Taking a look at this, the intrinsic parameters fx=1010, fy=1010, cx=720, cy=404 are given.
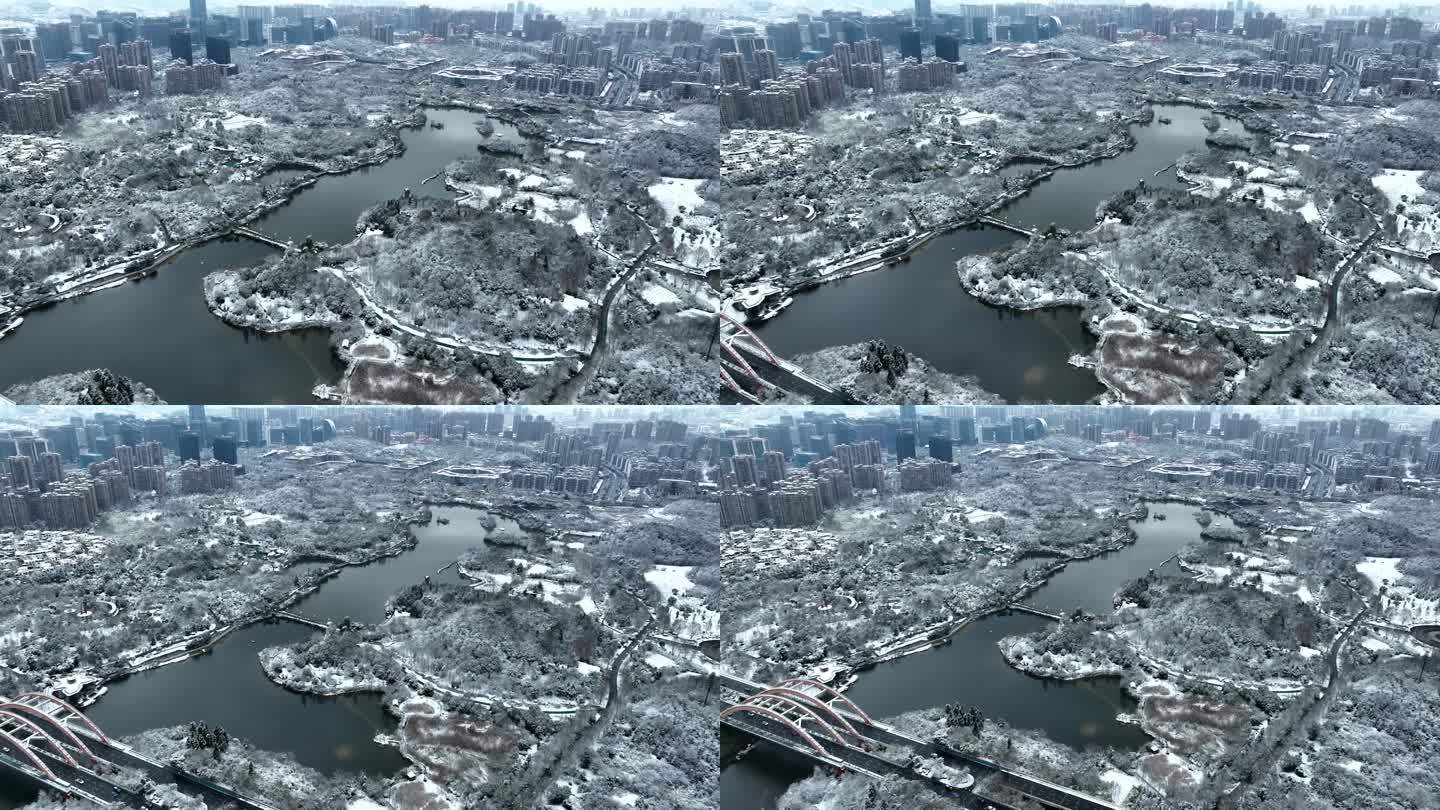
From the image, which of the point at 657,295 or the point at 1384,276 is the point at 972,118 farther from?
the point at 657,295

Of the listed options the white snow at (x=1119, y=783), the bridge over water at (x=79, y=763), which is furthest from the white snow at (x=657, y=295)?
the white snow at (x=1119, y=783)

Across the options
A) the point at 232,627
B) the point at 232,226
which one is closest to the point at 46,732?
the point at 232,627

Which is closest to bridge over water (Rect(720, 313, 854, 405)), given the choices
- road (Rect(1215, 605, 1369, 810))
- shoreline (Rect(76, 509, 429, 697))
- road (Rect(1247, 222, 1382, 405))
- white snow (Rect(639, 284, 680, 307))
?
white snow (Rect(639, 284, 680, 307))

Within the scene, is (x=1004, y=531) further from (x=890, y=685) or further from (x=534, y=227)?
(x=534, y=227)

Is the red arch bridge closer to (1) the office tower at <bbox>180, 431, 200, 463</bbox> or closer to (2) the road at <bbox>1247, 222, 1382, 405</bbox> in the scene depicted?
(1) the office tower at <bbox>180, 431, 200, 463</bbox>

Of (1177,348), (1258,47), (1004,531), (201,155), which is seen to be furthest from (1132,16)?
(201,155)

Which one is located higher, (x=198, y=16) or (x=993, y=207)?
(x=198, y=16)
